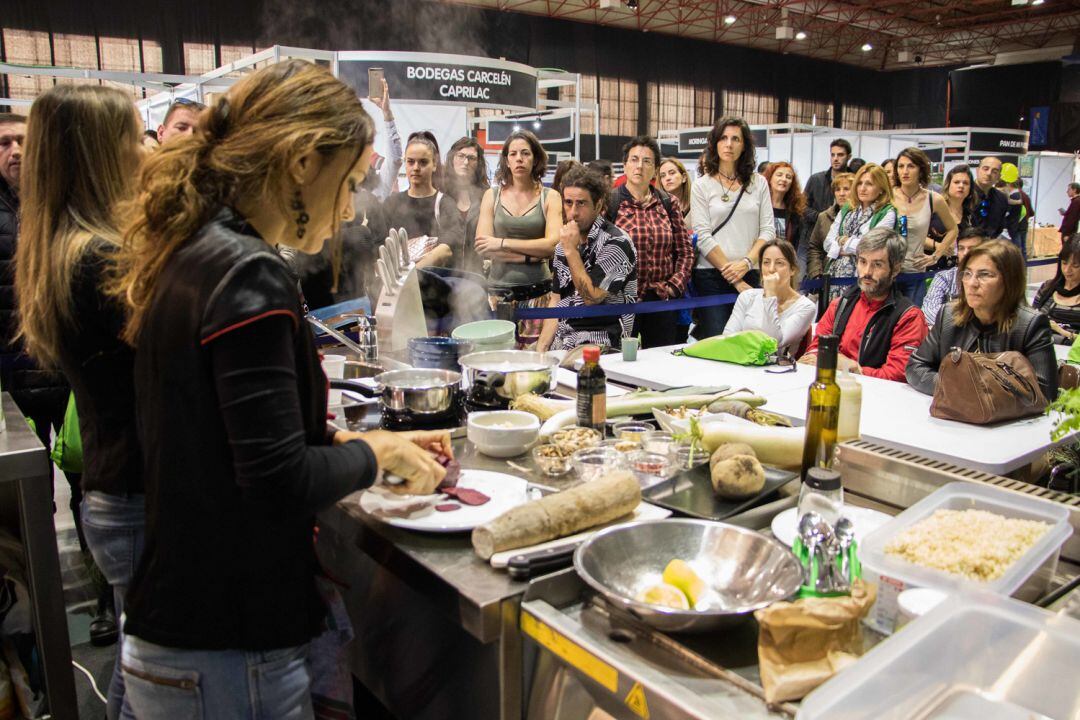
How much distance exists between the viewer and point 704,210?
16.5ft

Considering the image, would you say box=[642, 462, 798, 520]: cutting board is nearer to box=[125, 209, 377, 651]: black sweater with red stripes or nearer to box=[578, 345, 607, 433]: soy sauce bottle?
box=[578, 345, 607, 433]: soy sauce bottle

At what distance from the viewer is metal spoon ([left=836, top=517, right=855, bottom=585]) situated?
124 cm

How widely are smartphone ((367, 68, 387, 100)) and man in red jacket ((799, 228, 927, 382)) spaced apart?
9.99ft

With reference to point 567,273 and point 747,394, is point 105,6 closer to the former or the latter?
point 567,273

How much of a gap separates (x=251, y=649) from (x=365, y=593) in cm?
72

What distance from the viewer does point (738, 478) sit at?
162 cm

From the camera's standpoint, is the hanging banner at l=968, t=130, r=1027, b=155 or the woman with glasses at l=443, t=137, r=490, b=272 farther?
the hanging banner at l=968, t=130, r=1027, b=155

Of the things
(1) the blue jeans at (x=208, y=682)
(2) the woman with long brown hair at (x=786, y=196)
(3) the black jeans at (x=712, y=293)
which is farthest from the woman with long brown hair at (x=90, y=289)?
(2) the woman with long brown hair at (x=786, y=196)

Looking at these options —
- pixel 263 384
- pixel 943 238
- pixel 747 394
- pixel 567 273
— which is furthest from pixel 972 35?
pixel 263 384

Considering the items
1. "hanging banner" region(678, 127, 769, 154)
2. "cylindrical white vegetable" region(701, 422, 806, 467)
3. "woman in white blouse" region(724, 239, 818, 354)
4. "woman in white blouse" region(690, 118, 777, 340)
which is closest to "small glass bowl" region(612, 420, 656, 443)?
"cylindrical white vegetable" region(701, 422, 806, 467)

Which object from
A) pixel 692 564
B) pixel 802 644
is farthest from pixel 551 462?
pixel 802 644

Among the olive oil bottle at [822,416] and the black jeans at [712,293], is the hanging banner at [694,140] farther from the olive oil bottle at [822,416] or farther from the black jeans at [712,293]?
the olive oil bottle at [822,416]

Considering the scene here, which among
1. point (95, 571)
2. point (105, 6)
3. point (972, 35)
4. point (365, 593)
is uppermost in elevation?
point (972, 35)

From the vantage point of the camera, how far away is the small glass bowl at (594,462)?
1.71m
